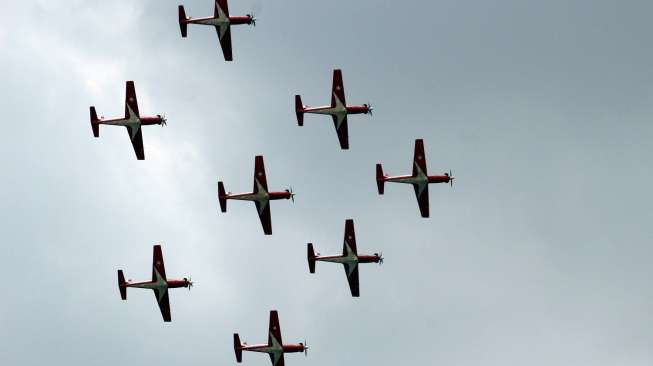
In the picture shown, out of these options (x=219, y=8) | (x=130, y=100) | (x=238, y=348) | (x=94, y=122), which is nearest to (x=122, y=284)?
(x=238, y=348)

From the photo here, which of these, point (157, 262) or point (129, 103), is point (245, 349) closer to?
point (157, 262)

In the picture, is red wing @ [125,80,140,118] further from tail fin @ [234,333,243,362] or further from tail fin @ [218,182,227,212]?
tail fin @ [234,333,243,362]

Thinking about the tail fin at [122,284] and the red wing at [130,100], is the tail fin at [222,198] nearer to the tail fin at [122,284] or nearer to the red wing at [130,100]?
the red wing at [130,100]

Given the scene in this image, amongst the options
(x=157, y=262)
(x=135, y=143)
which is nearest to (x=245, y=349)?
(x=157, y=262)

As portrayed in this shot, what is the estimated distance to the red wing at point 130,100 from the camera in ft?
642

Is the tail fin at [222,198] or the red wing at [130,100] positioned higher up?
the red wing at [130,100]

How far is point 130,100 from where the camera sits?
19650cm

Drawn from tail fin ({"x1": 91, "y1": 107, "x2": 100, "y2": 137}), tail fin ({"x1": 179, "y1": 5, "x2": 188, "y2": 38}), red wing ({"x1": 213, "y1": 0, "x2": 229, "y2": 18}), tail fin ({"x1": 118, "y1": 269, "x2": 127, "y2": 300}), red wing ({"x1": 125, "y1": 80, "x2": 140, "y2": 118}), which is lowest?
tail fin ({"x1": 118, "y1": 269, "x2": 127, "y2": 300})

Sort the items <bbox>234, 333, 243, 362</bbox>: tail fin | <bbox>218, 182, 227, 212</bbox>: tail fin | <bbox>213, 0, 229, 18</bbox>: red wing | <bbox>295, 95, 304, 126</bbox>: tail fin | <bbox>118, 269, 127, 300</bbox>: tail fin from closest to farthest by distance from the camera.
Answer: <bbox>118, 269, 127, 300</bbox>: tail fin → <bbox>234, 333, 243, 362</bbox>: tail fin → <bbox>218, 182, 227, 212</bbox>: tail fin → <bbox>295, 95, 304, 126</bbox>: tail fin → <bbox>213, 0, 229, 18</bbox>: red wing

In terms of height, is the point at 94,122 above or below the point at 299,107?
below

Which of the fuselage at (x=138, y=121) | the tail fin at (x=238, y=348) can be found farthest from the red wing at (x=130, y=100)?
the tail fin at (x=238, y=348)

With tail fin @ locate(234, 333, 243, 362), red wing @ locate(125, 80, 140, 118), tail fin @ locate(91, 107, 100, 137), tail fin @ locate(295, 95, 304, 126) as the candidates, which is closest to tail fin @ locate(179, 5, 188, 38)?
red wing @ locate(125, 80, 140, 118)

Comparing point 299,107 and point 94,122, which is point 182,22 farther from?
point 299,107

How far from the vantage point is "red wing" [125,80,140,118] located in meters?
196
